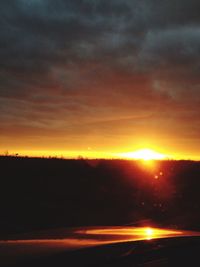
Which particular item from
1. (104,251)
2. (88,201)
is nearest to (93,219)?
(88,201)

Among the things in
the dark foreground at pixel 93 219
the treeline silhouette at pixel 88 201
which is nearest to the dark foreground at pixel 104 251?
the dark foreground at pixel 93 219

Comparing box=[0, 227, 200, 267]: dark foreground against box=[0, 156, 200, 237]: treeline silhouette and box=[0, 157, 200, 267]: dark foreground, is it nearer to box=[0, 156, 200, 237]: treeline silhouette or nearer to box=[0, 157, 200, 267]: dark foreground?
box=[0, 157, 200, 267]: dark foreground

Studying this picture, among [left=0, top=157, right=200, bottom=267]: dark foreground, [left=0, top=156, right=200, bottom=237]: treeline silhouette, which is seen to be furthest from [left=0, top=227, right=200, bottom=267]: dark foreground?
[left=0, top=156, right=200, bottom=237]: treeline silhouette

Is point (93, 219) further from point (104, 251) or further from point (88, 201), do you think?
point (104, 251)

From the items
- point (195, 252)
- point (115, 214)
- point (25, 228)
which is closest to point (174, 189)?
point (115, 214)

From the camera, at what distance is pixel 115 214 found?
14609mm

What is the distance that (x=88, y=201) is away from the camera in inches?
688

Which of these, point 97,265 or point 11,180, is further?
point 11,180

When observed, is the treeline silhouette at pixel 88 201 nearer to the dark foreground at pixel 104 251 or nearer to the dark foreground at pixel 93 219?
the dark foreground at pixel 93 219

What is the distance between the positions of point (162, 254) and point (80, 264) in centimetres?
94

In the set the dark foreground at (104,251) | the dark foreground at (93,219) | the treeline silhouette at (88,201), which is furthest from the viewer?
the treeline silhouette at (88,201)

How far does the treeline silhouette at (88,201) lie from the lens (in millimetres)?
13078

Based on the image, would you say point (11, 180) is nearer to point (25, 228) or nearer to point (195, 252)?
point (25, 228)

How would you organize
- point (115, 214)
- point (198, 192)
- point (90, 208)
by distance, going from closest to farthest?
point (115, 214) < point (90, 208) < point (198, 192)
